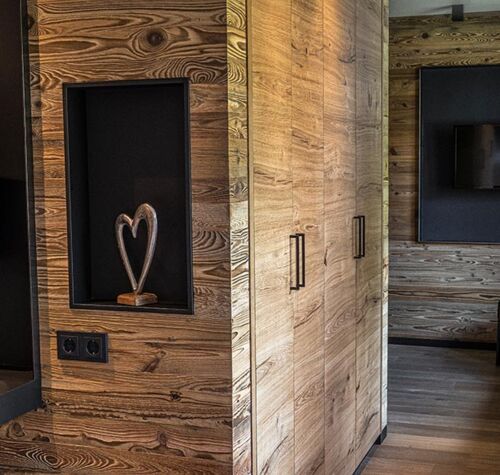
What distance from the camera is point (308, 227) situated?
10.3 ft

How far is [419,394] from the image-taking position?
550 cm

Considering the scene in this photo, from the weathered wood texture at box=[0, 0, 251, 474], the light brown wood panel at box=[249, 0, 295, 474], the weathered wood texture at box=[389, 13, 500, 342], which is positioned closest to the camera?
the weathered wood texture at box=[0, 0, 251, 474]

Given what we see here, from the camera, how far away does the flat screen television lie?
6734 mm

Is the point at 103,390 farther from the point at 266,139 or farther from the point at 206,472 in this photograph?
the point at 266,139

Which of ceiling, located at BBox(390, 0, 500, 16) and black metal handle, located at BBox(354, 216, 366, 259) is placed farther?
ceiling, located at BBox(390, 0, 500, 16)

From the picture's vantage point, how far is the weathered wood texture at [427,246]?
684 cm

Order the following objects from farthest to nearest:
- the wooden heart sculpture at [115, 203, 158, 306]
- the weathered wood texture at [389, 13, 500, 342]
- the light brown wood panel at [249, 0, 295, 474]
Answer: the weathered wood texture at [389, 13, 500, 342] → the light brown wood panel at [249, 0, 295, 474] → the wooden heart sculpture at [115, 203, 158, 306]

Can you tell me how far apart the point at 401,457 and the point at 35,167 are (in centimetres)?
261

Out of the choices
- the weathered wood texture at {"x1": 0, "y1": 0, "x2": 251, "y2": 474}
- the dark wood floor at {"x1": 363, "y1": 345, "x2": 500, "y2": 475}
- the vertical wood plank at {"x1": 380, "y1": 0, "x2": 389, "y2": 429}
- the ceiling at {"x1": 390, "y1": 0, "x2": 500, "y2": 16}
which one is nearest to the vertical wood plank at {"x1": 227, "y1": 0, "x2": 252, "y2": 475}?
the weathered wood texture at {"x1": 0, "y1": 0, "x2": 251, "y2": 474}

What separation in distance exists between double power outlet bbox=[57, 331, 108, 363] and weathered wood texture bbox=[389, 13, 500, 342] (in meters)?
4.90

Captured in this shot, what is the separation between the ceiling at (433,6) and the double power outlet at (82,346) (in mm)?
4627

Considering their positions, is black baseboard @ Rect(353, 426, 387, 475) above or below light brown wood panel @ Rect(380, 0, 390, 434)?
below

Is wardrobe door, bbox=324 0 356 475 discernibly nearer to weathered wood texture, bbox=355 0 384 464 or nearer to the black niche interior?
weathered wood texture, bbox=355 0 384 464

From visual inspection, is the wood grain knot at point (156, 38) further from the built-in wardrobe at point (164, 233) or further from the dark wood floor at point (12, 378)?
the dark wood floor at point (12, 378)
